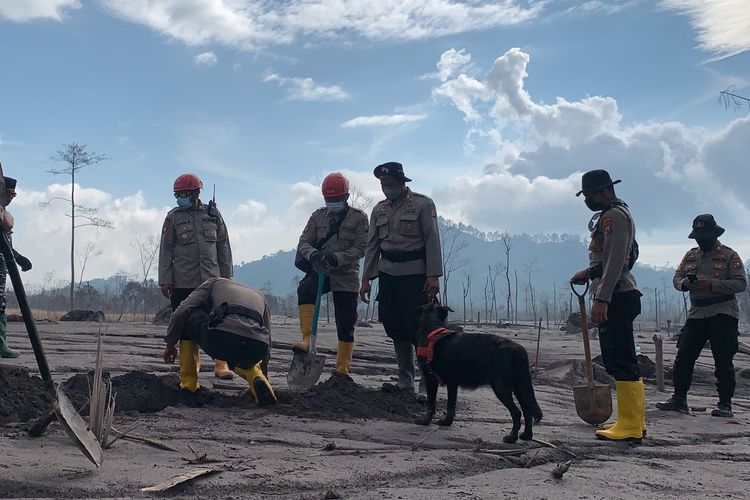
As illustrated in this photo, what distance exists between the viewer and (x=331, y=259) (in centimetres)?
628

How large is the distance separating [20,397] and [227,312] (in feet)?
4.59

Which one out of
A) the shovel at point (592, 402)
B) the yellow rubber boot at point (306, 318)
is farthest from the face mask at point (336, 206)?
the shovel at point (592, 402)

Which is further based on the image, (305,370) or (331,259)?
(331,259)

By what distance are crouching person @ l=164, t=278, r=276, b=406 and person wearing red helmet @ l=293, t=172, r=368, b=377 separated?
0.99 m

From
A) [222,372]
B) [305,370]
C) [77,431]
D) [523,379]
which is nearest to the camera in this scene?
[77,431]

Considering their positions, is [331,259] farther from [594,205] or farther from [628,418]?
[628,418]

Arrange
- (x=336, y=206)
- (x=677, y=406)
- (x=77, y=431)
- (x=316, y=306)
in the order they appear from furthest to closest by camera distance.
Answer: (x=677, y=406)
(x=336, y=206)
(x=316, y=306)
(x=77, y=431)

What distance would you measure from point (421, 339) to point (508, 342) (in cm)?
72

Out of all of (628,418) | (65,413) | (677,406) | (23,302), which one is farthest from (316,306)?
(677,406)

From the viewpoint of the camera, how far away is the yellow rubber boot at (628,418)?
16.0 feet

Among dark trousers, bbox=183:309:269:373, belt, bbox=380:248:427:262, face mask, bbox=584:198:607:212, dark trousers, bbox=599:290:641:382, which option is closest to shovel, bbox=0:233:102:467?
dark trousers, bbox=183:309:269:373

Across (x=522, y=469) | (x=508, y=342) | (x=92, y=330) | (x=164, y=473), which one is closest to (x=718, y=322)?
(x=508, y=342)

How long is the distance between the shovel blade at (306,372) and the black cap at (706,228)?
12.5ft

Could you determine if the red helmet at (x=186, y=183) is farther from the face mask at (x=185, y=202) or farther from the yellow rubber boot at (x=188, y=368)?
the yellow rubber boot at (x=188, y=368)
